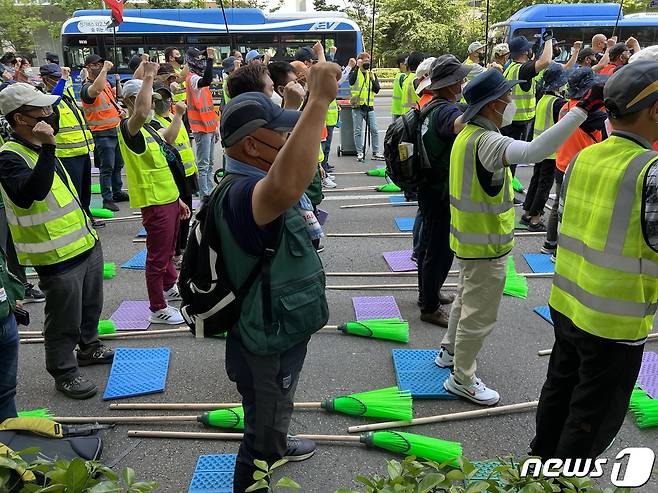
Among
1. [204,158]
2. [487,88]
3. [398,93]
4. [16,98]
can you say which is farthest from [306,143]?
[398,93]

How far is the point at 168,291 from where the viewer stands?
505cm

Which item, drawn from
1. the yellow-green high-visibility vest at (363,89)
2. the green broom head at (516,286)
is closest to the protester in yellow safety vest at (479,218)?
the green broom head at (516,286)

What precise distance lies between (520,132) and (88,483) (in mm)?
8119

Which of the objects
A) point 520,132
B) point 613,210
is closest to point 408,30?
point 520,132

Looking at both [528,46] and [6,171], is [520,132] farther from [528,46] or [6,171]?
[6,171]

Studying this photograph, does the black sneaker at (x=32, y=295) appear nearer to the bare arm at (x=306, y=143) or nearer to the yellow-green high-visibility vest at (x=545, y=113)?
the bare arm at (x=306, y=143)

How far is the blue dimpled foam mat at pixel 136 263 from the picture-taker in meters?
5.80

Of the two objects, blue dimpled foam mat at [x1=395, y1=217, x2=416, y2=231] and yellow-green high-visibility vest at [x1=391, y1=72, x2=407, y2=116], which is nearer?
blue dimpled foam mat at [x1=395, y1=217, x2=416, y2=231]

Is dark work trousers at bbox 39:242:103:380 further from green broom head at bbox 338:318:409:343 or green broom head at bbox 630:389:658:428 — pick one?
green broom head at bbox 630:389:658:428

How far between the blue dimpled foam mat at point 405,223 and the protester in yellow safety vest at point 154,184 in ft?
10.1

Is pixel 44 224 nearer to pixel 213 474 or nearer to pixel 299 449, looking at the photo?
pixel 213 474

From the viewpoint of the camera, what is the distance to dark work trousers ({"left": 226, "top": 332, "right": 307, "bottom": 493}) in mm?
2162

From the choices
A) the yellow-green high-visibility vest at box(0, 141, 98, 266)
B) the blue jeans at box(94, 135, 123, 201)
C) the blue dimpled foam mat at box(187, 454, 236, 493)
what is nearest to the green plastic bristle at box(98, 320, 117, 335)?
the yellow-green high-visibility vest at box(0, 141, 98, 266)

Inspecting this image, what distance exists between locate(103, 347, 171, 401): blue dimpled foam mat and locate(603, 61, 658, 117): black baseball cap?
314 cm
